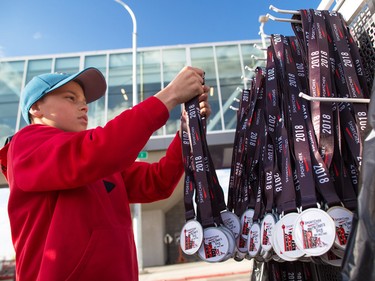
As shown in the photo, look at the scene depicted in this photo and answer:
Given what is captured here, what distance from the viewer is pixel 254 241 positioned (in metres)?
1.32

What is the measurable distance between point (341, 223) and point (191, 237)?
581mm

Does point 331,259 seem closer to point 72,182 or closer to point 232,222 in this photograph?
point 232,222

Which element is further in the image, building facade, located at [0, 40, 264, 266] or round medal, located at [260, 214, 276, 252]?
building facade, located at [0, 40, 264, 266]

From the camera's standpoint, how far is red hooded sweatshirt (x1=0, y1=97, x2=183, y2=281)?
1.27 metres

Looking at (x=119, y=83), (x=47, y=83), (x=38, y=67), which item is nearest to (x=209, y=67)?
(x=119, y=83)

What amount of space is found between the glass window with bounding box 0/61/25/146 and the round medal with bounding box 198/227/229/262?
1422 cm

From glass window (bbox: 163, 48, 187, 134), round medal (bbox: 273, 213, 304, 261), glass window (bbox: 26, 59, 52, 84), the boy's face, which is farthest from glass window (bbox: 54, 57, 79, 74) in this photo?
round medal (bbox: 273, 213, 304, 261)

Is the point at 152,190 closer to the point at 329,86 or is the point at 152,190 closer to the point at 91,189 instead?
the point at 91,189

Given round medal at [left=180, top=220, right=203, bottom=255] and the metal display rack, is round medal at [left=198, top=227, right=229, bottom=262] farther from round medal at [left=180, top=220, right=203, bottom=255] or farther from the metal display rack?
the metal display rack

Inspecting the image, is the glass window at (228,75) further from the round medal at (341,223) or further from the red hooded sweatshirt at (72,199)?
the round medal at (341,223)

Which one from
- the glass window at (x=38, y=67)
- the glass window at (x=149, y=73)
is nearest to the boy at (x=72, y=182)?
the glass window at (x=149, y=73)

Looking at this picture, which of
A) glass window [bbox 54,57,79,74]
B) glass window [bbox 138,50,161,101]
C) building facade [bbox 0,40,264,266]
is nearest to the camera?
building facade [bbox 0,40,264,266]

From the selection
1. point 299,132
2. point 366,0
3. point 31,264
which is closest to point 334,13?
point 366,0

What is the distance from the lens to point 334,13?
1578 mm
